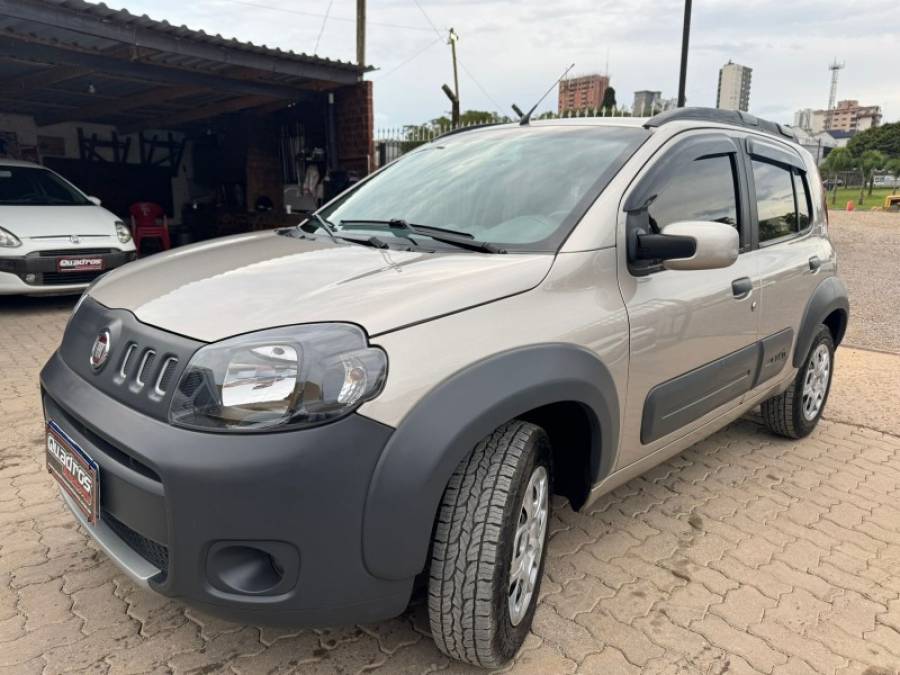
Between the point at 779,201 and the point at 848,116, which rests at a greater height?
the point at 848,116

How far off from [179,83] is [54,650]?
25.3ft

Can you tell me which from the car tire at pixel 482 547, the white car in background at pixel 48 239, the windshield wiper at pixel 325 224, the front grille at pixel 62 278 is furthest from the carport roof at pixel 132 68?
the car tire at pixel 482 547

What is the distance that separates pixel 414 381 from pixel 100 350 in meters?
0.96

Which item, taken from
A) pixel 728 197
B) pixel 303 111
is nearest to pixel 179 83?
pixel 303 111

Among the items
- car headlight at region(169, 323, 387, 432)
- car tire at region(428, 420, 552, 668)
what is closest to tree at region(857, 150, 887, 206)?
car tire at region(428, 420, 552, 668)

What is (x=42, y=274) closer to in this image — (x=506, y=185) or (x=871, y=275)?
(x=506, y=185)

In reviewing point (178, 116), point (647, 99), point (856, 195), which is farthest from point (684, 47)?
point (856, 195)

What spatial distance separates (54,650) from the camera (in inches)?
80.7

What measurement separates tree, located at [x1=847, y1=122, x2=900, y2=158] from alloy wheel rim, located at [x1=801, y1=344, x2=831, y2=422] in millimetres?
57312

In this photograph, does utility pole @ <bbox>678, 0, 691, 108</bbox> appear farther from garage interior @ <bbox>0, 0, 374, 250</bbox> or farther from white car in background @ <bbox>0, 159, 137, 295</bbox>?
white car in background @ <bbox>0, 159, 137, 295</bbox>

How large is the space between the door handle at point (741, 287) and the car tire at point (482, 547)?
1.31m

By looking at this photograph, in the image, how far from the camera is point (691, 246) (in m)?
2.20

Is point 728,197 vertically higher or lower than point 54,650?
higher

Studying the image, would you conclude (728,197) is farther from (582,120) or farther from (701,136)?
(582,120)
